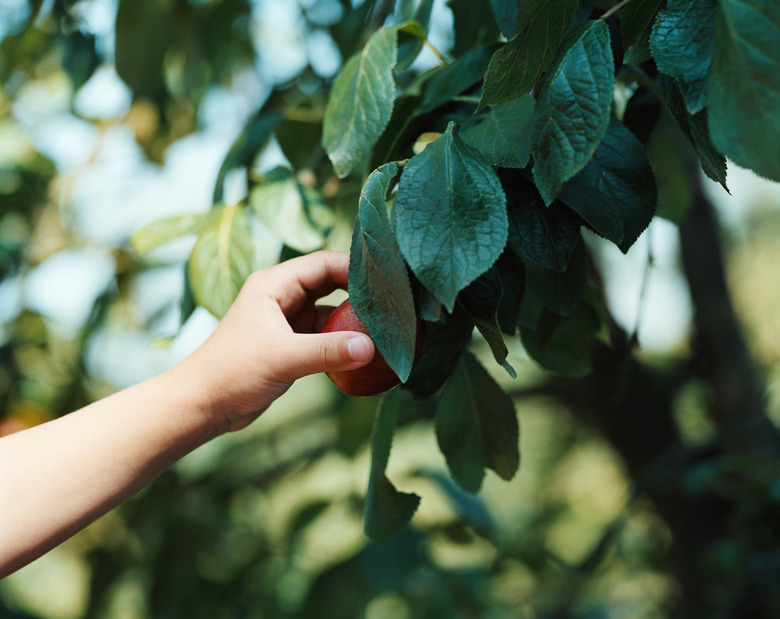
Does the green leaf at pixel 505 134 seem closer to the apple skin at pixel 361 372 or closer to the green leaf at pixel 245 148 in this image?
the apple skin at pixel 361 372

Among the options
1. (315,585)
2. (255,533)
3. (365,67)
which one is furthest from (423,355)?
(255,533)

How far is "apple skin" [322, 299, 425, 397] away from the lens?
0.38 metres

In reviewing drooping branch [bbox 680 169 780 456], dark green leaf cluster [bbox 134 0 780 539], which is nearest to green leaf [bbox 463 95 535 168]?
dark green leaf cluster [bbox 134 0 780 539]

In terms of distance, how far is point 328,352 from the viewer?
0.36 m

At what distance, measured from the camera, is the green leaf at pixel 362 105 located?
1.36 ft

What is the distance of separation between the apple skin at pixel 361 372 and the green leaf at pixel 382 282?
6cm

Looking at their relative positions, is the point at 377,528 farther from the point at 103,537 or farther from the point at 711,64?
the point at 103,537

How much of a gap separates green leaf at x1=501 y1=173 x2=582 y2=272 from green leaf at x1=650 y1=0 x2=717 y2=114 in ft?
0.28

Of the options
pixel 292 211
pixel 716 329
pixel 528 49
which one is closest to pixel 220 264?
pixel 292 211

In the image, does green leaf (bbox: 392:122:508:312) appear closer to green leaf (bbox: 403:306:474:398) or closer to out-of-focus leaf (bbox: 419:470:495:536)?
green leaf (bbox: 403:306:474:398)

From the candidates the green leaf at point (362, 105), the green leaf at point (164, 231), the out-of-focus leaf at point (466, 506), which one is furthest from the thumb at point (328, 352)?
the out-of-focus leaf at point (466, 506)

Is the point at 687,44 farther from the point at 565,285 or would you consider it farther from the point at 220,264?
the point at 220,264

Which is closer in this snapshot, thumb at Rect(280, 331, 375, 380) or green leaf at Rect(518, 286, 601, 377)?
thumb at Rect(280, 331, 375, 380)

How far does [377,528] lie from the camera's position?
0.41 meters
